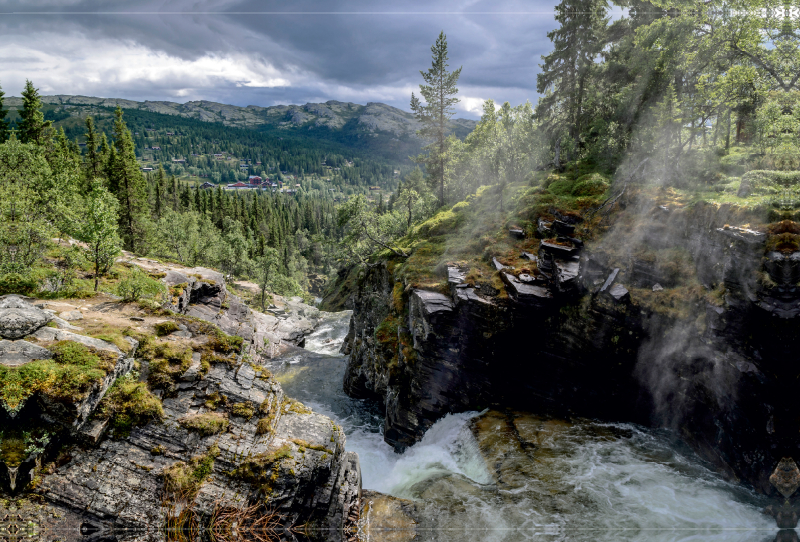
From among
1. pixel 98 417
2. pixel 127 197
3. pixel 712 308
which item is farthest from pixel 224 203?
pixel 712 308

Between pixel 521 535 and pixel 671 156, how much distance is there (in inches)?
1121

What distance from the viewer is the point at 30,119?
43.7 meters

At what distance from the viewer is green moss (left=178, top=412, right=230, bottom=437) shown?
12.9m

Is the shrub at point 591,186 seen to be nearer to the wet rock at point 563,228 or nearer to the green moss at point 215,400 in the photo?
the wet rock at point 563,228

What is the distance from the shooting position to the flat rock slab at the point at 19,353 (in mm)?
10938

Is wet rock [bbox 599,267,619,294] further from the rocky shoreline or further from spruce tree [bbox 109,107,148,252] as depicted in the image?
spruce tree [bbox 109,107,148,252]

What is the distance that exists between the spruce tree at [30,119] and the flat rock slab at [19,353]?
48.0 metres

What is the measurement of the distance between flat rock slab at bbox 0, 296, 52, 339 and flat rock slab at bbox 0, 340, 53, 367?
0.58m

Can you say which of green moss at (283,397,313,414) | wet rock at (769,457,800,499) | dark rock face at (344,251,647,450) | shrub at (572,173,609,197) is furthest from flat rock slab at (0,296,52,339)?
shrub at (572,173,609,197)

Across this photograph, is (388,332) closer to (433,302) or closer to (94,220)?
(433,302)

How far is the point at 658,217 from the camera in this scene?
23188 mm

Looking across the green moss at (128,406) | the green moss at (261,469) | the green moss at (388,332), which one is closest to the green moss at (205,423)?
the green moss at (128,406)

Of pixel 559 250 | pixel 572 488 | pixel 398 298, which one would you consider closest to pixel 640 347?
pixel 559 250

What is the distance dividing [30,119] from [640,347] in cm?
6920
